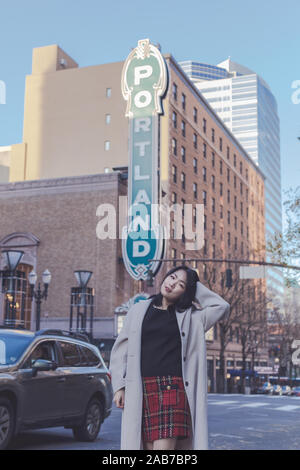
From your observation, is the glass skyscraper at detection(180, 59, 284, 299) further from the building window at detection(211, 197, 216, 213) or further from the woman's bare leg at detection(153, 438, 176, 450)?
the woman's bare leg at detection(153, 438, 176, 450)

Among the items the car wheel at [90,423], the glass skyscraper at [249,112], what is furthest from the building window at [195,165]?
the glass skyscraper at [249,112]

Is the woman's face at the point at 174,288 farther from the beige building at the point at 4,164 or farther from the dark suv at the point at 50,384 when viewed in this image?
the beige building at the point at 4,164

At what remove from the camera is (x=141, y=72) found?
4191cm

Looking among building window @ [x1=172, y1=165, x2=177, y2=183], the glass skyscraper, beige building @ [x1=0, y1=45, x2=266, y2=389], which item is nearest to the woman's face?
beige building @ [x1=0, y1=45, x2=266, y2=389]

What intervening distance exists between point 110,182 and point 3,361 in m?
36.4

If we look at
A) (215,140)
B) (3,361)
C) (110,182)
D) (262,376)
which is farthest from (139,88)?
(262,376)

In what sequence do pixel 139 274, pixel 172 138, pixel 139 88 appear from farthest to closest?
pixel 172 138 → pixel 139 88 → pixel 139 274

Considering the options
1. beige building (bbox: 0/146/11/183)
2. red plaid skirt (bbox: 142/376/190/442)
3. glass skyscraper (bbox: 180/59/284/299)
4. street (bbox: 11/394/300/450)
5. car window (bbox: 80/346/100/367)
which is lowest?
street (bbox: 11/394/300/450)

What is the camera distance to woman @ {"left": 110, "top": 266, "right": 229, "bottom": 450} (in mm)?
4496

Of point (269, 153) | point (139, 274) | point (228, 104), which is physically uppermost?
point (228, 104)

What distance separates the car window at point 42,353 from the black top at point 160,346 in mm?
4968

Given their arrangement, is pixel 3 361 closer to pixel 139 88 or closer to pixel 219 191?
pixel 139 88

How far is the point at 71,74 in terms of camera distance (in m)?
56.5

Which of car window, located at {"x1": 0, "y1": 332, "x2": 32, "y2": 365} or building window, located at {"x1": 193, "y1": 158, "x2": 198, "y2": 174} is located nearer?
car window, located at {"x1": 0, "y1": 332, "x2": 32, "y2": 365}
